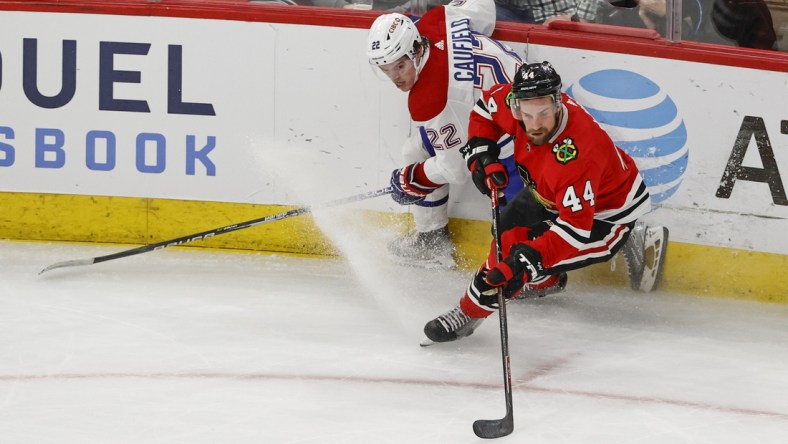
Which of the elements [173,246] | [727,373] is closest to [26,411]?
[173,246]

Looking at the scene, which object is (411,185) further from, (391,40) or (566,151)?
(566,151)

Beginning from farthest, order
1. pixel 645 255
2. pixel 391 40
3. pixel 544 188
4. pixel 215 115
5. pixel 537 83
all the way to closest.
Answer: pixel 215 115
pixel 645 255
pixel 391 40
pixel 544 188
pixel 537 83

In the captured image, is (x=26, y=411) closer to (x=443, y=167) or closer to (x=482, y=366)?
(x=482, y=366)

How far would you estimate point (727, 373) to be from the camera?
347cm

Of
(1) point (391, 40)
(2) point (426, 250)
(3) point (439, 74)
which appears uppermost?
(1) point (391, 40)

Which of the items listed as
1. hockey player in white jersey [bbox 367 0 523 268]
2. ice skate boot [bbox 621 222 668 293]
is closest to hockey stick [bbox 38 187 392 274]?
hockey player in white jersey [bbox 367 0 523 268]

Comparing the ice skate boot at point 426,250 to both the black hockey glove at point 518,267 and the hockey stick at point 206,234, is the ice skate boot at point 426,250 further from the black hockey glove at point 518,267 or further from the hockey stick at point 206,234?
the black hockey glove at point 518,267

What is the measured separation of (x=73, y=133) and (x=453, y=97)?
1646 mm

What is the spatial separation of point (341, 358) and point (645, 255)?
1314 millimetres

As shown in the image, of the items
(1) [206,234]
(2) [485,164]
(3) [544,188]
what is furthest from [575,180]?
(1) [206,234]

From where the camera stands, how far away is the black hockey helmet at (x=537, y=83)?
3.27m

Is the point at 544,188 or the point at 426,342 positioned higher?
the point at 544,188

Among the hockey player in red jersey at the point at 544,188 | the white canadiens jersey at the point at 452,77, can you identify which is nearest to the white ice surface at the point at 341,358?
the hockey player in red jersey at the point at 544,188

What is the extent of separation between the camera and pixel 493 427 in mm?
2920
